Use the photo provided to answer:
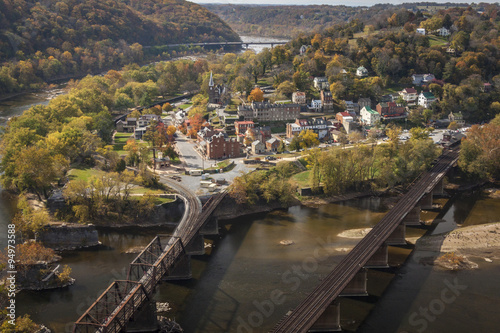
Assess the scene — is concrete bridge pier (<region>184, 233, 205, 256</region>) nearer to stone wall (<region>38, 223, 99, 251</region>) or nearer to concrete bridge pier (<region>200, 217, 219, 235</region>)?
concrete bridge pier (<region>200, 217, 219, 235</region>)

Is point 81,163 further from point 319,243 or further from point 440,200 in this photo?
point 440,200

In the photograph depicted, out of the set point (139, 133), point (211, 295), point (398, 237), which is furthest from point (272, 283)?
point (139, 133)

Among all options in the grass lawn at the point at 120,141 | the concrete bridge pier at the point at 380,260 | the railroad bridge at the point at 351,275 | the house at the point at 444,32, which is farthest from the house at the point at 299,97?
the house at the point at 444,32

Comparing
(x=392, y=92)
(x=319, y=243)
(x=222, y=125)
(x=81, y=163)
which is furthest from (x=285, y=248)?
(x=392, y=92)

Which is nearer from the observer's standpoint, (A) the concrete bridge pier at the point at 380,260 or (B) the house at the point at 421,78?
(A) the concrete bridge pier at the point at 380,260

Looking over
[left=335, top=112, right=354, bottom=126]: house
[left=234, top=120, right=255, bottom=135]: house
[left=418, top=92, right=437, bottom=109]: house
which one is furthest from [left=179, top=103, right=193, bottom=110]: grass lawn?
[left=418, top=92, right=437, bottom=109]: house

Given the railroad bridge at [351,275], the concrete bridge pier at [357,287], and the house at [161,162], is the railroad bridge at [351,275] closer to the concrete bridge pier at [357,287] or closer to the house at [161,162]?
the concrete bridge pier at [357,287]

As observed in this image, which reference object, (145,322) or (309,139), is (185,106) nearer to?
(309,139)
